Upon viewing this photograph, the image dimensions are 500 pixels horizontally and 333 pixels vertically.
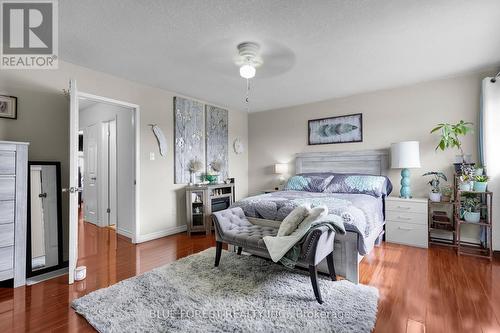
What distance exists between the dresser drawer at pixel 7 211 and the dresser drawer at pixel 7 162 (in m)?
0.28

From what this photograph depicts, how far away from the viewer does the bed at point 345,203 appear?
2320 mm

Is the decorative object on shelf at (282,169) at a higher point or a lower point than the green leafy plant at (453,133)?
lower

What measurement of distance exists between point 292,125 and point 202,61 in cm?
267

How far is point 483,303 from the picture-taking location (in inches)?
78.4

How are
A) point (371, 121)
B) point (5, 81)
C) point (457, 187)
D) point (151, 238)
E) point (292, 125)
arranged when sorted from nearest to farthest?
point (5, 81) → point (457, 187) → point (151, 238) → point (371, 121) → point (292, 125)

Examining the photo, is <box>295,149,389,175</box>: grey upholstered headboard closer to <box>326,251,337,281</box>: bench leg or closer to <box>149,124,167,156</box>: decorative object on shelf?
<box>326,251,337,281</box>: bench leg

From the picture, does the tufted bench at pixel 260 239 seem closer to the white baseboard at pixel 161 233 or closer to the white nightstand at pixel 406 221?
the white baseboard at pixel 161 233

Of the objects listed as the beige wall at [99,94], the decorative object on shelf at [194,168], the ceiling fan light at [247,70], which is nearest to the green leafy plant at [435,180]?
the ceiling fan light at [247,70]

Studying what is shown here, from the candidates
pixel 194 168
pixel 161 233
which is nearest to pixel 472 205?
pixel 194 168

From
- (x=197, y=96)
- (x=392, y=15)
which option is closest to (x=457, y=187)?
(x=392, y=15)

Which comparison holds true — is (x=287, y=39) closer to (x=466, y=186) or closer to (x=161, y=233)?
(x=466, y=186)

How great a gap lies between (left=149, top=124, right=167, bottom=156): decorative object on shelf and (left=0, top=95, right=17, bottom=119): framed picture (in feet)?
5.29

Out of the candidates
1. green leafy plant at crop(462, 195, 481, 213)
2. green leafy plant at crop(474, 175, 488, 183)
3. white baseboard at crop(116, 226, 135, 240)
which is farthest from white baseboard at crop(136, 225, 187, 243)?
green leafy plant at crop(474, 175, 488, 183)

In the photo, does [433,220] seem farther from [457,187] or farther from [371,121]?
[371,121]
